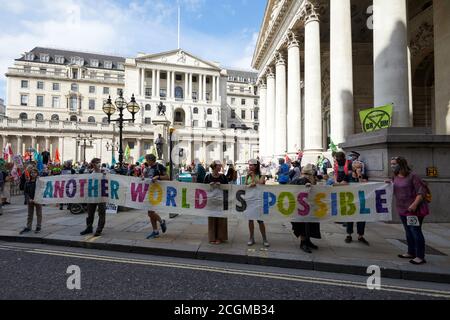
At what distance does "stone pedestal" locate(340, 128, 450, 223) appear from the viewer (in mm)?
8273

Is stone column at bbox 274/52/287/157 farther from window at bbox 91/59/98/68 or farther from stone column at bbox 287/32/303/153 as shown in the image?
window at bbox 91/59/98/68

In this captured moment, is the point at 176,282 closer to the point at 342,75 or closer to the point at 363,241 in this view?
the point at 363,241

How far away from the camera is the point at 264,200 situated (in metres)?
6.32

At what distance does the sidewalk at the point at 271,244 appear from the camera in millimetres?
4988

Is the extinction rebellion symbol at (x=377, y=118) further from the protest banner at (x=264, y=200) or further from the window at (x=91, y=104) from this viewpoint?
the window at (x=91, y=104)

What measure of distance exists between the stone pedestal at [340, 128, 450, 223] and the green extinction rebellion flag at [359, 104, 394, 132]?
43.3 inches

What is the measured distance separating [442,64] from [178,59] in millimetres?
76504

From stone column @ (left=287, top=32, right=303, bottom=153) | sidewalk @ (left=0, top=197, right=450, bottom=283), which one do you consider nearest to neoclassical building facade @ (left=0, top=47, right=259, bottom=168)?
stone column @ (left=287, top=32, right=303, bottom=153)

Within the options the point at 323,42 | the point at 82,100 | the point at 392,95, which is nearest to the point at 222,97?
the point at 82,100

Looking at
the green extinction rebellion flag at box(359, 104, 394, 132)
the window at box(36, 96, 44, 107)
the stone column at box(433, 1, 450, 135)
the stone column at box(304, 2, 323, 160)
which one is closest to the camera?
the green extinction rebellion flag at box(359, 104, 394, 132)

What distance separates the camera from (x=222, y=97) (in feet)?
282
